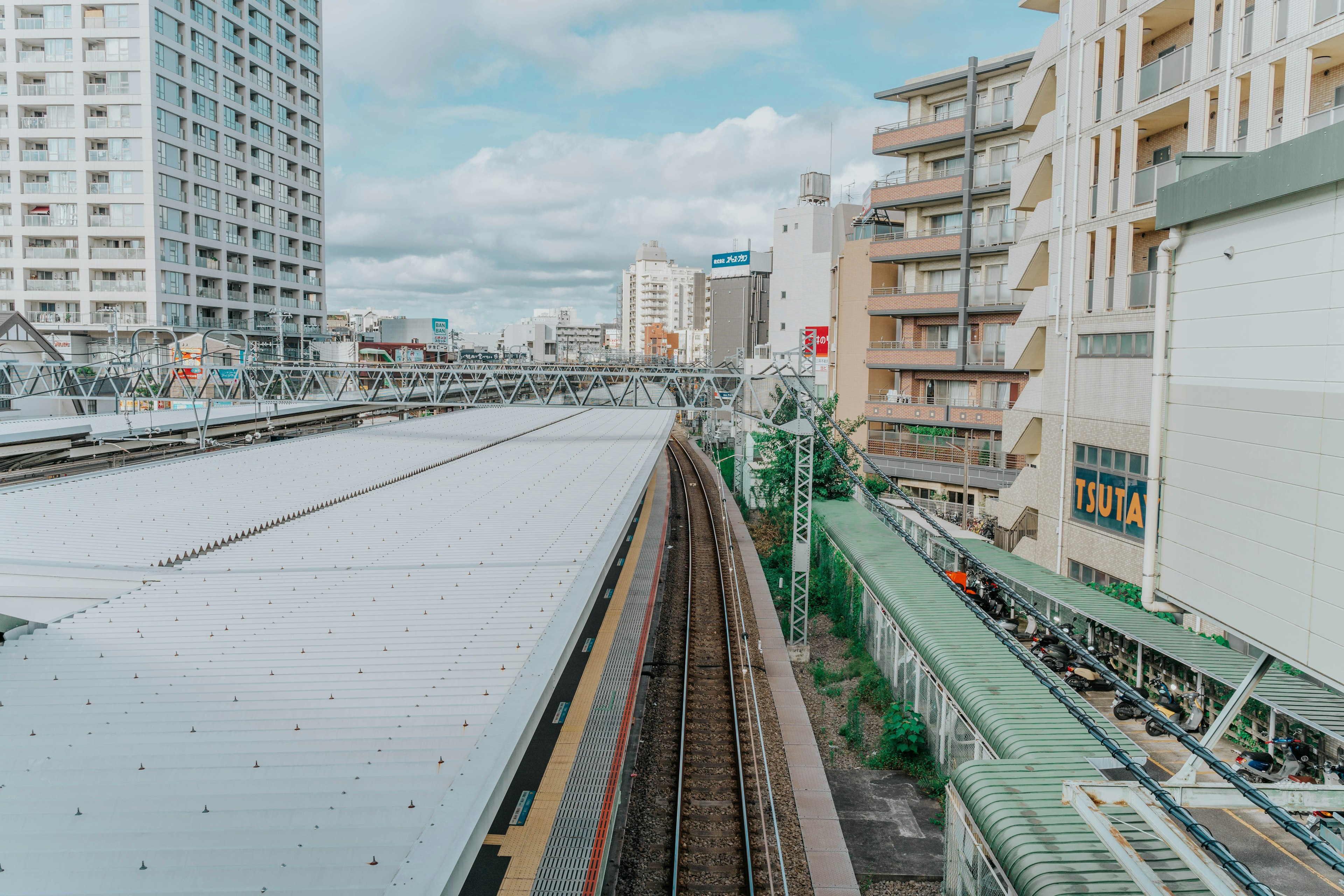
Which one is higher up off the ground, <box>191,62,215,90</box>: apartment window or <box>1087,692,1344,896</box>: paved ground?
<box>191,62,215,90</box>: apartment window

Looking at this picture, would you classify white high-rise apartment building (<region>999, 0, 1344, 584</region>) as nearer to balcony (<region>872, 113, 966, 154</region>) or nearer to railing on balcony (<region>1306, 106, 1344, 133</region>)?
railing on balcony (<region>1306, 106, 1344, 133</region>)

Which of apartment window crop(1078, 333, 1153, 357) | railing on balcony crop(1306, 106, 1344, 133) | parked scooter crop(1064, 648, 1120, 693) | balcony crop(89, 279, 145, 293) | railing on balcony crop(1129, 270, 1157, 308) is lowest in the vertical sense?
parked scooter crop(1064, 648, 1120, 693)

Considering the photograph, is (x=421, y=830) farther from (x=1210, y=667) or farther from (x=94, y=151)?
(x=94, y=151)

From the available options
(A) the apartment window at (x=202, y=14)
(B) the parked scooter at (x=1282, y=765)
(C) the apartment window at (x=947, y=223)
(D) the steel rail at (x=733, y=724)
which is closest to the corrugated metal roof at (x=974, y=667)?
(B) the parked scooter at (x=1282, y=765)

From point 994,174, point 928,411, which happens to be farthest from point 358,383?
point 994,174

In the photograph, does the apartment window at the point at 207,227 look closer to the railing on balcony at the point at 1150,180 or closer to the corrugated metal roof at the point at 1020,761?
the corrugated metal roof at the point at 1020,761

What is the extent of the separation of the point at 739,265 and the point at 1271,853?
74.1m

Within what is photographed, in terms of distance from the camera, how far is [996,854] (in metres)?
6.94

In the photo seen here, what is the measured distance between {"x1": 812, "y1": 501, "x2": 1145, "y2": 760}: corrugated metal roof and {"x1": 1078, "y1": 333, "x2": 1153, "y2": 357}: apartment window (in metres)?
5.24

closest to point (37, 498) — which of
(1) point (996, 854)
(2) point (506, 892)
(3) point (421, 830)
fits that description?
(2) point (506, 892)

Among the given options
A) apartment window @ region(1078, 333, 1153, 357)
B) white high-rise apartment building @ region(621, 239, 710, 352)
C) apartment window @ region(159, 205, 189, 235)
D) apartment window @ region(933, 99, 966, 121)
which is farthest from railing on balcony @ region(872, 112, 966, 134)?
white high-rise apartment building @ region(621, 239, 710, 352)

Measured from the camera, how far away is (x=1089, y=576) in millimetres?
15938

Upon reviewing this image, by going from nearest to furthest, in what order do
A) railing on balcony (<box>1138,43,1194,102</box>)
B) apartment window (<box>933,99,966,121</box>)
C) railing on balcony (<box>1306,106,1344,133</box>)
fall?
railing on balcony (<box>1306,106,1344,133</box>) → railing on balcony (<box>1138,43,1194,102</box>) → apartment window (<box>933,99,966,121</box>)

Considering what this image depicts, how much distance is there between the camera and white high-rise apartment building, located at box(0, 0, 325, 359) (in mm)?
44344
